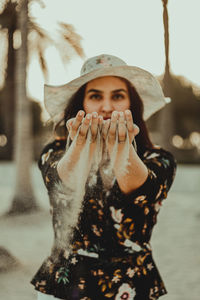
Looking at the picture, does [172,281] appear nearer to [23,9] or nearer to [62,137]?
[62,137]

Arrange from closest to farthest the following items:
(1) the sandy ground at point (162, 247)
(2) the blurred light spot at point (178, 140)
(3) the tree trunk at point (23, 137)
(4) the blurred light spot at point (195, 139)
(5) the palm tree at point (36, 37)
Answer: (1) the sandy ground at point (162, 247) < (3) the tree trunk at point (23, 137) < (5) the palm tree at point (36, 37) < (4) the blurred light spot at point (195, 139) < (2) the blurred light spot at point (178, 140)

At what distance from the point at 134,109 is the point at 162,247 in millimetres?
5817

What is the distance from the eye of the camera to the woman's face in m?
1.70

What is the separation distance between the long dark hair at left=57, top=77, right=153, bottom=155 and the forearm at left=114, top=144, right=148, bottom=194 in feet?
1.25

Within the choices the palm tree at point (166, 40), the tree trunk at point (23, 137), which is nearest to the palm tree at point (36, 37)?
the tree trunk at point (23, 137)

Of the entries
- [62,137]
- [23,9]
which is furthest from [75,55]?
[62,137]

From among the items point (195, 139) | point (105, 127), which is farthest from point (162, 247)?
point (195, 139)

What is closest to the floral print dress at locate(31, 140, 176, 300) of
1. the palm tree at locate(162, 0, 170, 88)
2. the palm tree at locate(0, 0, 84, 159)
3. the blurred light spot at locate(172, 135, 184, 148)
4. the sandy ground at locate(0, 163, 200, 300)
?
the sandy ground at locate(0, 163, 200, 300)

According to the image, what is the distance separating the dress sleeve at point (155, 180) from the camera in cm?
149

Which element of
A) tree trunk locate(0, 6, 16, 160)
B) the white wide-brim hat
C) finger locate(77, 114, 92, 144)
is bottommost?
finger locate(77, 114, 92, 144)

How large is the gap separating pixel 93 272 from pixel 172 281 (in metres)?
4.36

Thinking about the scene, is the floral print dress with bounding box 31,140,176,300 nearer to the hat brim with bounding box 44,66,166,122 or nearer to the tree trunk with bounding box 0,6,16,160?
the hat brim with bounding box 44,66,166,122

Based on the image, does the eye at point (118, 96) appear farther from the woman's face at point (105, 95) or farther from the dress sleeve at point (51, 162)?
the dress sleeve at point (51, 162)

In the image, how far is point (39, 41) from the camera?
35.7 ft
